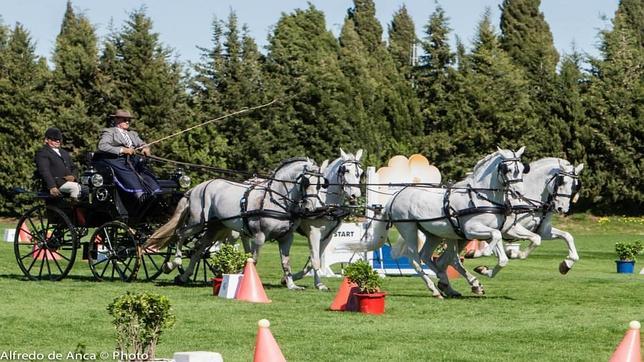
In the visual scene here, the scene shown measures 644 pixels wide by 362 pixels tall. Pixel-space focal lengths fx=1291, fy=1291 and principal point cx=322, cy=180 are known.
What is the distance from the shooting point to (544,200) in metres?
17.3

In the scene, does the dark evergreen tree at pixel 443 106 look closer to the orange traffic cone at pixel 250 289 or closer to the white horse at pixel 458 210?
the white horse at pixel 458 210

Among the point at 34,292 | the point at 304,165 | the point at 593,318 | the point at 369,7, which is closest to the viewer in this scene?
the point at 593,318

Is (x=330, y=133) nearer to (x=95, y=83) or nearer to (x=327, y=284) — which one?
(x=95, y=83)

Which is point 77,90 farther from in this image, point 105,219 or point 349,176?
point 349,176

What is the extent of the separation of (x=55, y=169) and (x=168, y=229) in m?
1.84

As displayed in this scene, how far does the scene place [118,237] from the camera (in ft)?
59.9

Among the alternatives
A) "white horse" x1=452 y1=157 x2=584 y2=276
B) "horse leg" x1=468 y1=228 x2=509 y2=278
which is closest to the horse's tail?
"white horse" x1=452 y1=157 x2=584 y2=276

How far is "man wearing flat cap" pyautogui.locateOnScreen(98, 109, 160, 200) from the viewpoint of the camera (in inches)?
698

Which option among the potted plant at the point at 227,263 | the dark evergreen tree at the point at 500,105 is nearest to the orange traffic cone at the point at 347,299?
the potted plant at the point at 227,263

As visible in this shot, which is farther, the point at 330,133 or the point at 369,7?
the point at 369,7

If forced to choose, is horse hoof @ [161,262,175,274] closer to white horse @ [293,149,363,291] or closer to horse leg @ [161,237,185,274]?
horse leg @ [161,237,185,274]

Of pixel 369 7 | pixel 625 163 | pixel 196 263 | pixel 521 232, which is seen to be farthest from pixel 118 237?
pixel 369 7

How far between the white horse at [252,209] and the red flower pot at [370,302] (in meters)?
3.22

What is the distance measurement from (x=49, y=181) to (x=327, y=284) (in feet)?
14.1
